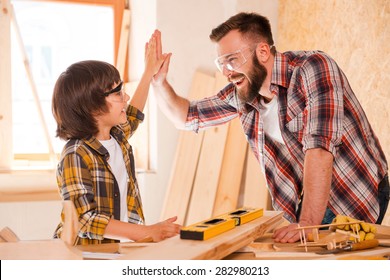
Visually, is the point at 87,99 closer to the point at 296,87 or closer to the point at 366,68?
the point at 296,87

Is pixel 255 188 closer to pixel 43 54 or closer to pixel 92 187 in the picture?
pixel 43 54

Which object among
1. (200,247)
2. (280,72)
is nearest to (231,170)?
(280,72)

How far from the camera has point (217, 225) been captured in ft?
4.82

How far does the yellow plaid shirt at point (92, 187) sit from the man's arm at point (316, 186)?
63cm

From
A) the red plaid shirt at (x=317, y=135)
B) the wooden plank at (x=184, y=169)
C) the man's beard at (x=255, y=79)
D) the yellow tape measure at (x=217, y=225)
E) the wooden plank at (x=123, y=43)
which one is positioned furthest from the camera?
the wooden plank at (x=123, y=43)

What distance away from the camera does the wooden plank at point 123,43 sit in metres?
4.38

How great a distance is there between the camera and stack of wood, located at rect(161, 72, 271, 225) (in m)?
3.96

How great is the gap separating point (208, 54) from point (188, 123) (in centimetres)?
149

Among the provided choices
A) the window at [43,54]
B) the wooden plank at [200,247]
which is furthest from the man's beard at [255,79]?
the window at [43,54]

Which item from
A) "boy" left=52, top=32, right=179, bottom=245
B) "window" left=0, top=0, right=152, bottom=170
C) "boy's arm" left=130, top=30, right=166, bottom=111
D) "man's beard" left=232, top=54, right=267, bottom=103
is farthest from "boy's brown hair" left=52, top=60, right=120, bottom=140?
"window" left=0, top=0, right=152, bottom=170

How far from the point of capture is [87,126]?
82.8 inches

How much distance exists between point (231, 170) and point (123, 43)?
4.31 feet

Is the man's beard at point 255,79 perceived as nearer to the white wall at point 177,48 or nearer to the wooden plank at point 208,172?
the wooden plank at point 208,172

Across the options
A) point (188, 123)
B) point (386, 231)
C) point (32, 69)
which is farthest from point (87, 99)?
point (32, 69)
